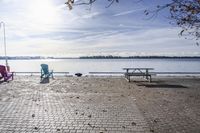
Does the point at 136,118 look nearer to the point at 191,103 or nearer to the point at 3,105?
the point at 191,103

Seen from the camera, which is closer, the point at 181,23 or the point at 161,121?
the point at 181,23

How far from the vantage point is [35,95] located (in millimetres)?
12492

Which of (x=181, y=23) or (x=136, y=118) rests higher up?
(x=181, y=23)

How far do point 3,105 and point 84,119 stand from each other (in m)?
3.46

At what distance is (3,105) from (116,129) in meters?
4.69

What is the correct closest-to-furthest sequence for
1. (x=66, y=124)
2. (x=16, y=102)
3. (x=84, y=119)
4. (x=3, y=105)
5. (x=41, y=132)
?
(x=41, y=132) < (x=66, y=124) < (x=84, y=119) < (x=3, y=105) < (x=16, y=102)

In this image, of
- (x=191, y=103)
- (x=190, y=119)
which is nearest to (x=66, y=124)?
(x=190, y=119)

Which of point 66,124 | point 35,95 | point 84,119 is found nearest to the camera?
point 66,124

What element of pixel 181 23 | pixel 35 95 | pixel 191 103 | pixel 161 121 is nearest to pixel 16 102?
pixel 35 95

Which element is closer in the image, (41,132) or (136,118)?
(41,132)

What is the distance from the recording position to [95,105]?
10117 millimetres

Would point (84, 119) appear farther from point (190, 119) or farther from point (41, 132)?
point (190, 119)

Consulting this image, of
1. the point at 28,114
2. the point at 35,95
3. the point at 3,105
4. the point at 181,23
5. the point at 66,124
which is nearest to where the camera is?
the point at 181,23

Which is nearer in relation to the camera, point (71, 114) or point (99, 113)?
point (71, 114)
